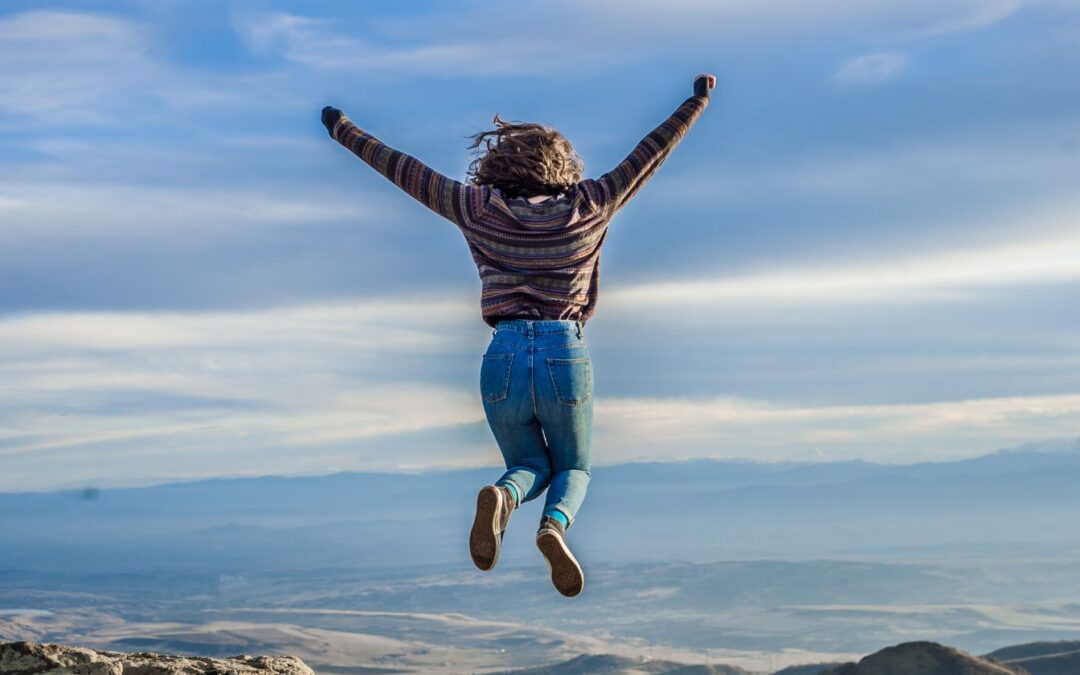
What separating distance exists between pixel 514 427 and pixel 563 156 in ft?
6.53

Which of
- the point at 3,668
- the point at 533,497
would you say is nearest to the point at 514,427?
the point at 533,497

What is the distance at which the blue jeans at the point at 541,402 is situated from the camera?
31.7 feet

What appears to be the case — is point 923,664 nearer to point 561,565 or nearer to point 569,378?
point 569,378

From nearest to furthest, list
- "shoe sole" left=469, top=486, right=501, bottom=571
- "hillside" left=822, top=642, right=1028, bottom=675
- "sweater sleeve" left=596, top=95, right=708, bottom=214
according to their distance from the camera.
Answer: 1. "shoe sole" left=469, top=486, right=501, bottom=571
2. "sweater sleeve" left=596, top=95, right=708, bottom=214
3. "hillside" left=822, top=642, right=1028, bottom=675

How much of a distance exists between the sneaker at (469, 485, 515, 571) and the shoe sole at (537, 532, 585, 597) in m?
0.30

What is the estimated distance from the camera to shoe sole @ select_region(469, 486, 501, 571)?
30.0 feet

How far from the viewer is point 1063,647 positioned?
460 feet

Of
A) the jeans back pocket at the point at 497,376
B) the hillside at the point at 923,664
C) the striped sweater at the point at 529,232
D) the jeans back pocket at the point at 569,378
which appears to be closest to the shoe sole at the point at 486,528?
the jeans back pocket at the point at 497,376

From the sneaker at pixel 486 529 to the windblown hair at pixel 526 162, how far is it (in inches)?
89.1

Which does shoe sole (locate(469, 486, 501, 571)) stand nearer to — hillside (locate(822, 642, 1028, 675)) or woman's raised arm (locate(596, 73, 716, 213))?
woman's raised arm (locate(596, 73, 716, 213))

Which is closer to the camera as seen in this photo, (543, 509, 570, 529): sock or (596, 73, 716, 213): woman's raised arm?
(543, 509, 570, 529): sock

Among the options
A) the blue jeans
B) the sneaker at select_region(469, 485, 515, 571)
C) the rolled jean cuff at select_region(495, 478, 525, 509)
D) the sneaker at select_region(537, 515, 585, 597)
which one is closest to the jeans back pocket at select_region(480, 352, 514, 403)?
the blue jeans

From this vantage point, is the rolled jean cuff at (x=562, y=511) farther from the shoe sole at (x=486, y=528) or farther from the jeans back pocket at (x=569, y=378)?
the jeans back pocket at (x=569, y=378)

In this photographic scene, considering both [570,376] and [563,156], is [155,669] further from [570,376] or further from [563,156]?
[563,156]
